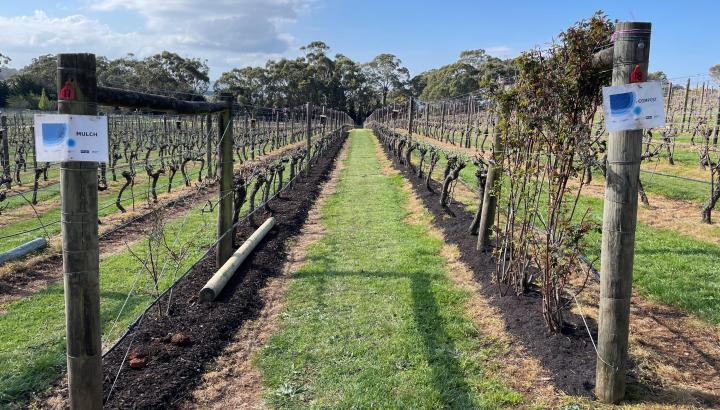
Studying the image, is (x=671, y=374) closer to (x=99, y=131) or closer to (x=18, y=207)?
(x=99, y=131)

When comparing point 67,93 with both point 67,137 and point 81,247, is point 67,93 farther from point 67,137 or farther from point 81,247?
point 81,247

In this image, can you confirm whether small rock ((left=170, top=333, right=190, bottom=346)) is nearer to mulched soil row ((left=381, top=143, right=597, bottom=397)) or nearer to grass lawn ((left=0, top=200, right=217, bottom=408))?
grass lawn ((left=0, top=200, right=217, bottom=408))

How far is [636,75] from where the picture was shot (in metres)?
3.01

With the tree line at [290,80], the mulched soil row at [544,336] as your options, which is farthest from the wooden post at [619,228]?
the tree line at [290,80]

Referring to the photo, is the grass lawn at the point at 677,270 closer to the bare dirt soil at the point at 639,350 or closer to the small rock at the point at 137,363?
the bare dirt soil at the point at 639,350

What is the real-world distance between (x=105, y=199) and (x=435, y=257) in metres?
9.76

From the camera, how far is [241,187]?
7965 millimetres

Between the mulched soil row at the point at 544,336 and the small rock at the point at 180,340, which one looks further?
the small rock at the point at 180,340

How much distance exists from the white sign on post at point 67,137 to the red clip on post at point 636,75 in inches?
110

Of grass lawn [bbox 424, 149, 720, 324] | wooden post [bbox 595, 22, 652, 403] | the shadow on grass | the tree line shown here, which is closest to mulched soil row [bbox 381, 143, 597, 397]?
wooden post [bbox 595, 22, 652, 403]

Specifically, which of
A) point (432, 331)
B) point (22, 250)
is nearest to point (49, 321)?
point (22, 250)

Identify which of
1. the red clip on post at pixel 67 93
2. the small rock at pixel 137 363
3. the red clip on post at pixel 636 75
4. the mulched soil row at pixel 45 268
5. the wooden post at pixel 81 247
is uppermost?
the red clip on post at pixel 636 75

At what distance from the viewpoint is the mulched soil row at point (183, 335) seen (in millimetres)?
3586

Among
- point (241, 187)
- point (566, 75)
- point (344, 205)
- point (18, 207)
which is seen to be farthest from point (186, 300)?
point (18, 207)
